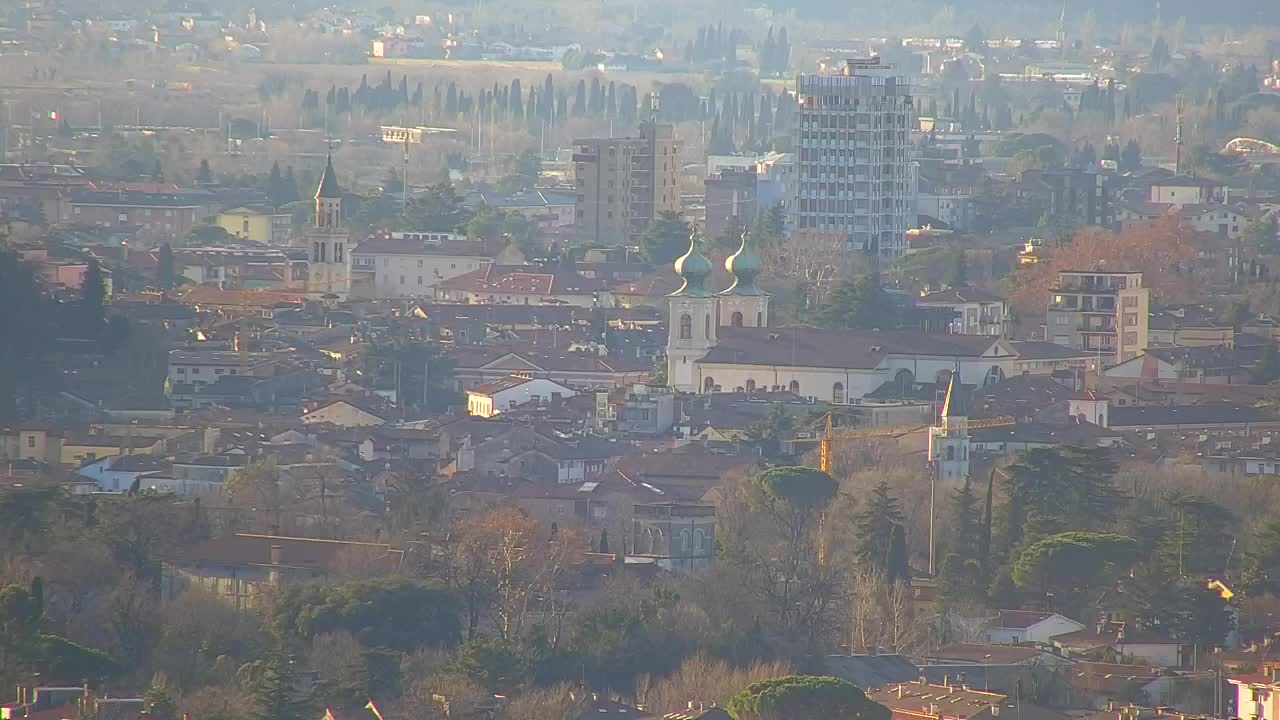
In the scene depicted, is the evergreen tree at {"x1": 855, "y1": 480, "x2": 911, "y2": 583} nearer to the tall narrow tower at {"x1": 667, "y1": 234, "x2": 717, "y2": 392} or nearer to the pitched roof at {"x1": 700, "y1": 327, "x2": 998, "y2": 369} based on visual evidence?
the pitched roof at {"x1": 700, "y1": 327, "x2": 998, "y2": 369}

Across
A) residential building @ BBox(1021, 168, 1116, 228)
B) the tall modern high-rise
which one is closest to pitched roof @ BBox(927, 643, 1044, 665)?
the tall modern high-rise

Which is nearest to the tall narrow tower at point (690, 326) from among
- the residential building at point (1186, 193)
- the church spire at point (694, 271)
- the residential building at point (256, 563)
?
the church spire at point (694, 271)

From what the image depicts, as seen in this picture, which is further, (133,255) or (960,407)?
(133,255)

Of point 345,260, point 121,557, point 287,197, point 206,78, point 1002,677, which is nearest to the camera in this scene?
point 1002,677

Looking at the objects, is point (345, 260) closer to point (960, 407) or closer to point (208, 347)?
point (208, 347)

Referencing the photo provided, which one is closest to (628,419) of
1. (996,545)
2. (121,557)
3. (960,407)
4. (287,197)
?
(960,407)

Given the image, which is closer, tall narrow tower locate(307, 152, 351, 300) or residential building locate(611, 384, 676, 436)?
residential building locate(611, 384, 676, 436)

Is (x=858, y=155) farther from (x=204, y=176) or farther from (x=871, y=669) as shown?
(x=871, y=669)
